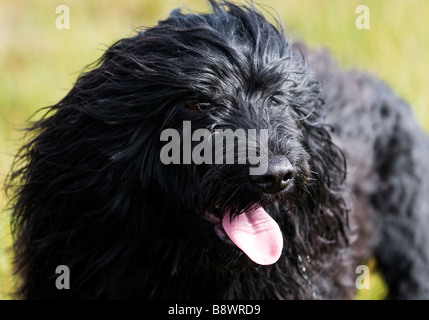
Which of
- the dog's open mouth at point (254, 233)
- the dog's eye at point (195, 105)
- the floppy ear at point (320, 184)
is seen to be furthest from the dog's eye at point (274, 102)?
the dog's open mouth at point (254, 233)

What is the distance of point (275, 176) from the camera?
8.70ft

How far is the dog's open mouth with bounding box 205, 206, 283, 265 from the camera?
2.89 m

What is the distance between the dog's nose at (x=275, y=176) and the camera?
2643 millimetres

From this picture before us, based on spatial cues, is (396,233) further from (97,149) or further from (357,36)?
(357,36)

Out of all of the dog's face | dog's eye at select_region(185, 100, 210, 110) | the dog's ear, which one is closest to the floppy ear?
the dog's ear

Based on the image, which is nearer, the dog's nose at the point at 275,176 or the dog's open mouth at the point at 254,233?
the dog's nose at the point at 275,176

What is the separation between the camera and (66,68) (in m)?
6.61

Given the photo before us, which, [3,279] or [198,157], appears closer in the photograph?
[198,157]

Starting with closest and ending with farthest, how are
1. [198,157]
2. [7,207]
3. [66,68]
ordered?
[198,157] < [7,207] < [66,68]

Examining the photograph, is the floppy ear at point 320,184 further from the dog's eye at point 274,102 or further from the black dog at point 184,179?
the dog's eye at point 274,102

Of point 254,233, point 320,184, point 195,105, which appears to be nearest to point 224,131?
point 195,105

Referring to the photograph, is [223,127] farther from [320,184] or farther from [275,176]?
[320,184]
